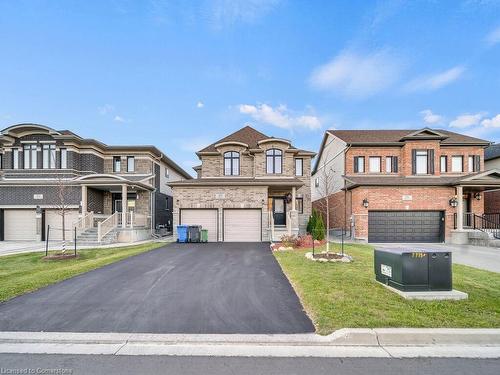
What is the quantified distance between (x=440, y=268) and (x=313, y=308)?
3296mm

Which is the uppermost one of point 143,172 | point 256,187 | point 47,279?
point 143,172

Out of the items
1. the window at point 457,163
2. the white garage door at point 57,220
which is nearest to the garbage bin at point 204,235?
the white garage door at point 57,220

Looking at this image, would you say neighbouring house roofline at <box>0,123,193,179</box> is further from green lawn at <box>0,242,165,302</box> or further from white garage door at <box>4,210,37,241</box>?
green lawn at <box>0,242,165,302</box>

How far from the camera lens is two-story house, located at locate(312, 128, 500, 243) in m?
18.2

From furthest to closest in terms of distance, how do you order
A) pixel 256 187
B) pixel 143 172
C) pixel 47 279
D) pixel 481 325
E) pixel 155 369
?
1. pixel 143 172
2. pixel 256 187
3. pixel 47 279
4. pixel 481 325
5. pixel 155 369

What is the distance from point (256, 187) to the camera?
1850 centimetres

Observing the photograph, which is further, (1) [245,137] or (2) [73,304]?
(1) [245,137]

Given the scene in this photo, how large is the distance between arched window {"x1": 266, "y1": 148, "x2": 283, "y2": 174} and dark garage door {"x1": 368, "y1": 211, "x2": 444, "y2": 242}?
7.79 metres

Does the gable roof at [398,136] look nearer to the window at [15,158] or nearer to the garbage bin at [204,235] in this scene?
the garbage bin at [204,235]

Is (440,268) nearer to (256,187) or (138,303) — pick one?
(138,303)

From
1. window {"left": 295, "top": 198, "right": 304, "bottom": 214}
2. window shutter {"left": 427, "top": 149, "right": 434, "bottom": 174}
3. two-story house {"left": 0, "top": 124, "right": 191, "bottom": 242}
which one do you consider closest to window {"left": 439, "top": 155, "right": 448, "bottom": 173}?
window shutter {"left": 427, "top": 149, "right": 434, "bottom": 174}

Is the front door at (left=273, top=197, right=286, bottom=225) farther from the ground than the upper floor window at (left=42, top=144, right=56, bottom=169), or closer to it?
closer to it

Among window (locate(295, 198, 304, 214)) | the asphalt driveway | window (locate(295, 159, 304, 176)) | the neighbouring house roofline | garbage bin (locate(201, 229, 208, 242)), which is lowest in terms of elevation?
garbage bin (locate(201, 229, 208, 242))

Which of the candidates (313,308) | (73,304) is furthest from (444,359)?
(73,304)
